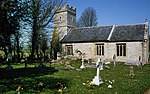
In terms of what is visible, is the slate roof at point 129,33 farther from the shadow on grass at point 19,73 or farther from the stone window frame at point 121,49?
the shadow on grass at point 19,73

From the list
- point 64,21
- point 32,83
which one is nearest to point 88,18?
point 64,21

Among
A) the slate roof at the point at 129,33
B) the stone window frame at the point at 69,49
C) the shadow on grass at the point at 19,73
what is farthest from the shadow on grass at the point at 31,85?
the stone window frame at the point at 69,49

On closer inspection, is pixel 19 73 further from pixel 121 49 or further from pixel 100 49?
pixel 121 49

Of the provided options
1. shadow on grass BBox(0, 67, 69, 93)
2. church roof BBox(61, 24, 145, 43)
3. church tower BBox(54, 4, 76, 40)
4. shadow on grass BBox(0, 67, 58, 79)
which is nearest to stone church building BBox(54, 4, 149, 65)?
church roof BBox(61, 24, 145, 43)

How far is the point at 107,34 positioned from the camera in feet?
107

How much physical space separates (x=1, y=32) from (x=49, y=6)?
759 inches

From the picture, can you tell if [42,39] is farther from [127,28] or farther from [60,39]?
[127,28]

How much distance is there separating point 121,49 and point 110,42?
2117 mm

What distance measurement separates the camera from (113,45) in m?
31.4

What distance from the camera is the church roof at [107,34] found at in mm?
30470

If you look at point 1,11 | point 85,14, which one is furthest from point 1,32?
point 85,14

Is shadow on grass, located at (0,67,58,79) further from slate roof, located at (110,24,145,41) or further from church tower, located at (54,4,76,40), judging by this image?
church tower, located at (54,4,76,40)

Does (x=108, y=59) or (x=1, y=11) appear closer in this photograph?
(x=1, y=11)

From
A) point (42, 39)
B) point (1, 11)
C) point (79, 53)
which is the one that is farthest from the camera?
point (42, 39)
